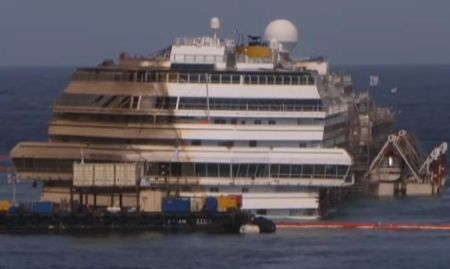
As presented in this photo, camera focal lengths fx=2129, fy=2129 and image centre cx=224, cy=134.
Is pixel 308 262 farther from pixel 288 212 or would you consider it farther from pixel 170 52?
pixel 170 52

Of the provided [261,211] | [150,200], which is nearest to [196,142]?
[150,200]

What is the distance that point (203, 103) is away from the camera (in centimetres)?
9012

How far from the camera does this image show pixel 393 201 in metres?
104

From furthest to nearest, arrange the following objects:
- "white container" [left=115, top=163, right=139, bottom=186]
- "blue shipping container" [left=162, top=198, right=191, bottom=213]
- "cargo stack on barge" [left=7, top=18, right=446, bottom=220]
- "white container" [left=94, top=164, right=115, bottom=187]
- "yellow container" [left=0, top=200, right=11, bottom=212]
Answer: "cargo stack on barge" [left=7, top=18, right=446, bottom=220] → "white container" [left=115, top=163, right=139, bottom=186] → "white container" [left=94, top=164, right=115, bottom=187] → "blue shipping container" [left=162, top=198, right=191, bottom=213] → "yellow container" [left=0, top=200, right=11, bottom=212]

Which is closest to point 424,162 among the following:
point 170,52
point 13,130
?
point 170,52

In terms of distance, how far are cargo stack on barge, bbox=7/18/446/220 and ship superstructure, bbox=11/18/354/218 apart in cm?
4

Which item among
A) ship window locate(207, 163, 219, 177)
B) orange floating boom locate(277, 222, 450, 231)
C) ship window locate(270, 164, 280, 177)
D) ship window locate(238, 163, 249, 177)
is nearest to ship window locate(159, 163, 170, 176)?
ship window locate(207, 163, 219, 177)

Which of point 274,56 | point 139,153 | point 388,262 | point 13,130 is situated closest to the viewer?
point 388,262

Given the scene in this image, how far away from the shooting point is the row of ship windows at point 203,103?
90.1 metres

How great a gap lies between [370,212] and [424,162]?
1283cm

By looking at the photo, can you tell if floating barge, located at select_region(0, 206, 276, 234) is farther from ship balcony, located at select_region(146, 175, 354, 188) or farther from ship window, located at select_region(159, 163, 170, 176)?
ship window, located at select_region(159, 163, 170, 176)

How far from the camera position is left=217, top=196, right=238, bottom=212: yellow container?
86.5 m

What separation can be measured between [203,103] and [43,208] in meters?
8.86

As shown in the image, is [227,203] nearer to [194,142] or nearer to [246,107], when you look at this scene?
[194,142]
